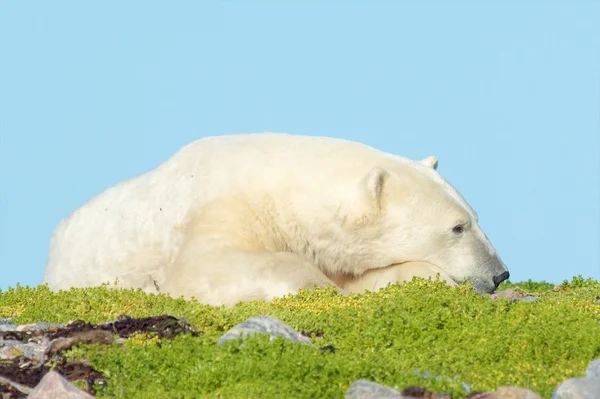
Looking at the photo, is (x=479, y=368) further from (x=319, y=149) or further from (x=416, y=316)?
(x=319, y=149)

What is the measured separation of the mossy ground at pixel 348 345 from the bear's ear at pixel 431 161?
8.50ft

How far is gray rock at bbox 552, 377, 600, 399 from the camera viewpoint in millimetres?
7562

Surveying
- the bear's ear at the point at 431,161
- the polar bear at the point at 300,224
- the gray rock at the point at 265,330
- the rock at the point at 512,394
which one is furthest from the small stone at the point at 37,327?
the bear's ear at the point at 431,161

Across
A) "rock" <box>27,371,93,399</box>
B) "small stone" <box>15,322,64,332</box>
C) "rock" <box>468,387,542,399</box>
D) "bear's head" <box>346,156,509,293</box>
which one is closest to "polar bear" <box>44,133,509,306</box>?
"bear's head" <box>346,156,509,293</box>

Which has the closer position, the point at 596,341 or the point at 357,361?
the point at 357,361

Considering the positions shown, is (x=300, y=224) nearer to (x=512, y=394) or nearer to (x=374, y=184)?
(x=374, y=184)

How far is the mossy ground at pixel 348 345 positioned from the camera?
812 cm

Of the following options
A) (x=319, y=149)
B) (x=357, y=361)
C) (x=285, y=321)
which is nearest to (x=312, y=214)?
(x=319, y=149)

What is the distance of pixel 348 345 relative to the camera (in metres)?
9.88

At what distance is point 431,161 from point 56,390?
7977 millimetres

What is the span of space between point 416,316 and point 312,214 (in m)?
2.80

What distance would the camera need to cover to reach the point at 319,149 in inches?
535

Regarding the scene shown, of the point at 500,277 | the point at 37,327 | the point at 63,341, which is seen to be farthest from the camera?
the point at 500,277

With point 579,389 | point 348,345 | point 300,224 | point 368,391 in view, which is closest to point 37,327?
point 348,345
